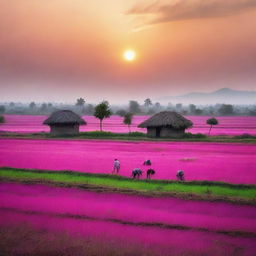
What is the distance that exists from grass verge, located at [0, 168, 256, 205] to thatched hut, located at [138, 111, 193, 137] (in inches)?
789

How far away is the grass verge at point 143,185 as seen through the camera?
1340 cm

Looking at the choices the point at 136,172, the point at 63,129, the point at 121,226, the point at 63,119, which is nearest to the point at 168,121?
the point at 63,119

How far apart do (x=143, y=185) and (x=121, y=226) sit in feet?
15.5

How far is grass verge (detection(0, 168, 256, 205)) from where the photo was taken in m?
13.4

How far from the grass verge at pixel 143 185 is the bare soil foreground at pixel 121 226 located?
20.8 inches

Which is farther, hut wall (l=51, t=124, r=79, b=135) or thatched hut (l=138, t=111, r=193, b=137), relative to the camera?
hut wall (l=51, t=124, r=79, b=135)

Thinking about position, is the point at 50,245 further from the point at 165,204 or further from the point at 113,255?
the point at 165,204

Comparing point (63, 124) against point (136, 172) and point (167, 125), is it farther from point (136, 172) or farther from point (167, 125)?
point (136, 172)

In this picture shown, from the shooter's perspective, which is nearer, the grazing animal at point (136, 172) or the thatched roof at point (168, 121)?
the grazing animal at point (136, 172)

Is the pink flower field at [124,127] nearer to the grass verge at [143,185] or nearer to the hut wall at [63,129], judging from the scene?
the hut wall at [63,129]

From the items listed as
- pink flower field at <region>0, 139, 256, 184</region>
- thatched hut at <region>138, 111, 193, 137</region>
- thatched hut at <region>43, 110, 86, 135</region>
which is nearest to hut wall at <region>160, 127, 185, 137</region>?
thatched hut at <region>138, 111, 193, 137</region>

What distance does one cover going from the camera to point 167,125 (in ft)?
119

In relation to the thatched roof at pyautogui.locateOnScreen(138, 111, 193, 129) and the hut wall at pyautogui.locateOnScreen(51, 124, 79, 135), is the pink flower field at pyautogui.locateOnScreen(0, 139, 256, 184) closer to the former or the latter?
the thatched roof at pyautogui.locateOnScreen(138, 111, 193, 129)

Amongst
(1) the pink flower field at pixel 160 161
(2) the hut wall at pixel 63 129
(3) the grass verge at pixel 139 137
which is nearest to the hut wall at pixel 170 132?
(3) the grass verge at pixel 139 137
